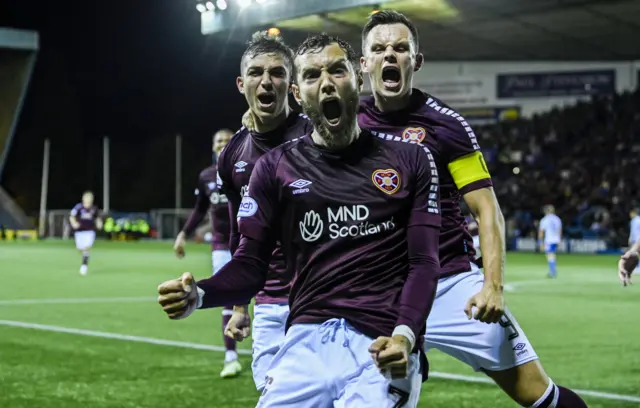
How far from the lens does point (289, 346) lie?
3682 millimetres

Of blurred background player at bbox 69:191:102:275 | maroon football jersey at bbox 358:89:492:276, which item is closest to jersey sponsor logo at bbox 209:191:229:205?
maroon football jersey at bbox 358:89:492:276

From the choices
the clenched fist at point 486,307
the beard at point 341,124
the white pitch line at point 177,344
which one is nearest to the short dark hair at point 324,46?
the beard at point 341,124

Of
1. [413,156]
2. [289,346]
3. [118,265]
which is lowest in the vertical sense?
[118,265]

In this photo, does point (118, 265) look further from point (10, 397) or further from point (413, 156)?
point (413, 156)

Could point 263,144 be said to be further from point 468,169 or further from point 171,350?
point 171,350

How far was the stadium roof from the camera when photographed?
31.5 meters

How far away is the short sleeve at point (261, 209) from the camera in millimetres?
3830

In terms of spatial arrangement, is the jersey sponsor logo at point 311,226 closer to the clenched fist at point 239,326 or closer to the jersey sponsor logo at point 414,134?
the jersey sponsor logo at point 414,134

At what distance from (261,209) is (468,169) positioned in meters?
1.33

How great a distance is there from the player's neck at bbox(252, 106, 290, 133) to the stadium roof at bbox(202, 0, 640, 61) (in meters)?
25.9

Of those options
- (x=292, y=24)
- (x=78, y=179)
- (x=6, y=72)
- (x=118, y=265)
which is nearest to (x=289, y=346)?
(x=118, y=265)

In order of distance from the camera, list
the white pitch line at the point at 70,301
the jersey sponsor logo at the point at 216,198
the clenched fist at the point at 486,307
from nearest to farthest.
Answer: the clenched fist at the point at 486,307, the jersey sponsor logo at the point at 216,198, the white pitch line at the point at 70,301

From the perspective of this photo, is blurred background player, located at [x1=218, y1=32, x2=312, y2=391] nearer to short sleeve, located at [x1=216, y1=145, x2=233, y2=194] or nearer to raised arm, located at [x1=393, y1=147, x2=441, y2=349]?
short sleeve, located at [x1=216, y1=145, x2=233, y2=194]

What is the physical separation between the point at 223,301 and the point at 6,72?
201 feet
